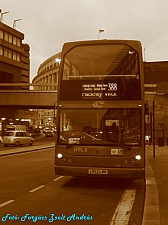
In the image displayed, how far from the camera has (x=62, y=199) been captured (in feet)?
30.7

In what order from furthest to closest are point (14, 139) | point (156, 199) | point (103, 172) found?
point (14, 139) < point (103, 172) < point (156, 199)

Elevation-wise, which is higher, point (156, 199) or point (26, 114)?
point (26, 114)

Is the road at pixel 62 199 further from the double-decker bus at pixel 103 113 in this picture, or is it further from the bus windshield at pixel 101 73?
the bus windshield at pixel 101 73

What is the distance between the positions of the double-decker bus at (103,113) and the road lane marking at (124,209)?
63cm

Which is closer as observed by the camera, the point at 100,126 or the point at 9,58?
the point at 100,126

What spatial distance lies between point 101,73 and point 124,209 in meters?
4.24

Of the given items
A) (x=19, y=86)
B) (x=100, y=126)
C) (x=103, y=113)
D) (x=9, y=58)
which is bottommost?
(x=100, y=126)

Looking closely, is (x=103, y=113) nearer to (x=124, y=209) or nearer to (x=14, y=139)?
(x=124, y=209)

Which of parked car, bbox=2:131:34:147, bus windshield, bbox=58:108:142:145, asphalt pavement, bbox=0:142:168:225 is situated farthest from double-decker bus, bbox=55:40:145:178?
parked car, bbox=2:131:34:147

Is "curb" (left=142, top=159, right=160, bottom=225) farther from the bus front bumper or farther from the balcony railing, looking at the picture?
the balcony railing

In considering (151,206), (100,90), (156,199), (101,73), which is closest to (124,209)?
(151,206)

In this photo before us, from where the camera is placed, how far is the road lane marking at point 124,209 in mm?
7061

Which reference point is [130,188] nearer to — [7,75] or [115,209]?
[115,209]

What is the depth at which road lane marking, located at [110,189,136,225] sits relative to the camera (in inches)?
278
